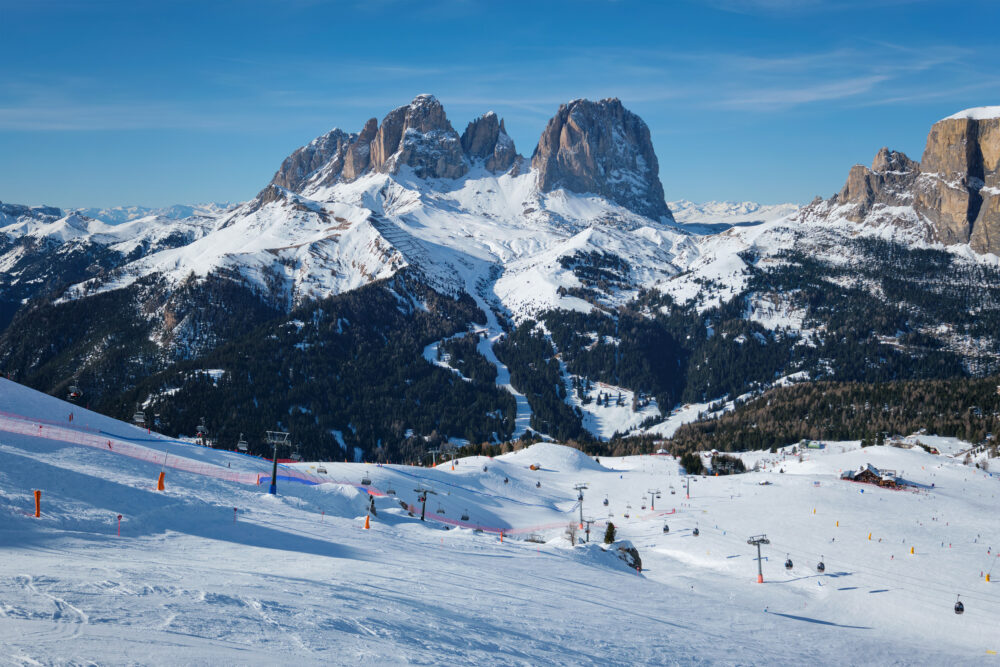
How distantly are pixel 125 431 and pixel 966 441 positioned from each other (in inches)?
7665

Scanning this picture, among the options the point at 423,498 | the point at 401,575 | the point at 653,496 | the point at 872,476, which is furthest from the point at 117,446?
the point at 872,476

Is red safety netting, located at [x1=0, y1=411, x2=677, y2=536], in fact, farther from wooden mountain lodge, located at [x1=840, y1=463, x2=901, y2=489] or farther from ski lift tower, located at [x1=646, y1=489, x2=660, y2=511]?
wooden mountain lodge, located at [x1=840, y1=463, x2=901, y2=489]

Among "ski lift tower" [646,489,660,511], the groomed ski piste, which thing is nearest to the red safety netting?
the groomed ski piste

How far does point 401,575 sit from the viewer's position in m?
34.1

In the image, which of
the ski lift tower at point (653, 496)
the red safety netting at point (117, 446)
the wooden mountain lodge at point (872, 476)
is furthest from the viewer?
the wooden mountain lodge at point (872, 476)

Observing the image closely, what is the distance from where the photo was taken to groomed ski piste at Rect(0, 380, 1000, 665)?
2052cm

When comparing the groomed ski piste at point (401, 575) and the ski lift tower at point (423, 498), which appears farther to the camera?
the ski lift tower at point (423, 498)

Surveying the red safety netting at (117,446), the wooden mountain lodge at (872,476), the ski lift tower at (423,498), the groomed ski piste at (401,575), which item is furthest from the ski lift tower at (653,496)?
the red safety netting at (117,446)

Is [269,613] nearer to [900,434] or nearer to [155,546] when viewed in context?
[155,546]

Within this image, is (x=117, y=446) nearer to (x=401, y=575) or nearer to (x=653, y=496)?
(x=401, y=575)

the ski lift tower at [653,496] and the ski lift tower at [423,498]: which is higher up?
the ski lift tower at [423,498]

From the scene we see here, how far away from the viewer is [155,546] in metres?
32.5

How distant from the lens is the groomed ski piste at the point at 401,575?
808 inches

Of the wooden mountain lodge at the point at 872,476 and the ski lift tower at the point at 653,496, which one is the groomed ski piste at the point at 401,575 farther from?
the wooden mountain lodge at the point at 872,476
